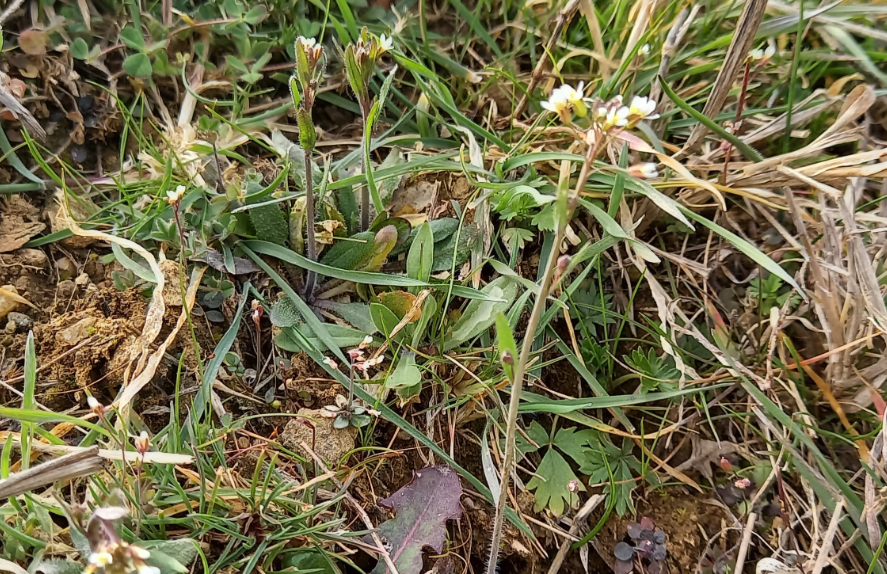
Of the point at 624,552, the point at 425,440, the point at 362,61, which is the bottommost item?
the point at 624,552

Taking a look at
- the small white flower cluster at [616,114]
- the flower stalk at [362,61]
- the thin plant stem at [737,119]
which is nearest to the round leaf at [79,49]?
the flower stalk at [362,61]

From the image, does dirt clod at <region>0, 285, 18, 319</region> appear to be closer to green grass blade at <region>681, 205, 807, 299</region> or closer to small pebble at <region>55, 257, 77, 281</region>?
small pebble at <region>55, 257, 77, 281</region>

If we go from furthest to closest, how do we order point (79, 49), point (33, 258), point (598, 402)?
point (79, 49) → point (33, 258) → point (598, 402)

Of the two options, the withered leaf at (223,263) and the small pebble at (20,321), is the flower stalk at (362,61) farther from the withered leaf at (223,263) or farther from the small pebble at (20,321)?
the small pebble at (20,321)

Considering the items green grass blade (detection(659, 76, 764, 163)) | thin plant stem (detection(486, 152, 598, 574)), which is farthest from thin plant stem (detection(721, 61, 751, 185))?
thin plant stem (detection(486, 152, 598, 574))

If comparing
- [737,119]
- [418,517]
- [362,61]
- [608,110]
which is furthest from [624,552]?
[362,61]

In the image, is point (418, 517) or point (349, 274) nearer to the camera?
point (418, 517)

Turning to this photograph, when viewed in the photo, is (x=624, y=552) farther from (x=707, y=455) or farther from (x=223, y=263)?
(x=223, y=263)
